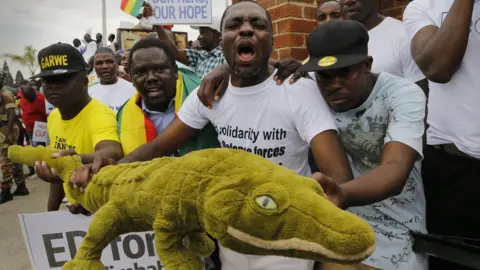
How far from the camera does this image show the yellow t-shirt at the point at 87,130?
2.58m

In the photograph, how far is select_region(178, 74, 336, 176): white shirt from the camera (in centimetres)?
191

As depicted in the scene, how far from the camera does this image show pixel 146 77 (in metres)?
2.62

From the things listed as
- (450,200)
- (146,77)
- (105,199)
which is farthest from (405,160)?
(146,77)

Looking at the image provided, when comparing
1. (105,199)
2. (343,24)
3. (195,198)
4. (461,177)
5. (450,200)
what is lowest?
(450,200)

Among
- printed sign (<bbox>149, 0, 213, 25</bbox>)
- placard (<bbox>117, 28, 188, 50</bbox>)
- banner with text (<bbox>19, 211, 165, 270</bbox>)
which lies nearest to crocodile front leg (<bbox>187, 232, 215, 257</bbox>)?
banner with text (<bbox>19, 211, 165, 270</bbox>)

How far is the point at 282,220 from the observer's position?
109cm

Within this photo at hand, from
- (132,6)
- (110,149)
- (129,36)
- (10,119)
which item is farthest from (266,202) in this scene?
(129,36)

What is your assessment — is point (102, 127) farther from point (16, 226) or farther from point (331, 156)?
point (16, 226)

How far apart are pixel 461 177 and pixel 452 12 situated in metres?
0.75

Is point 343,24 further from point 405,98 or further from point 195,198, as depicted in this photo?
point 195,198

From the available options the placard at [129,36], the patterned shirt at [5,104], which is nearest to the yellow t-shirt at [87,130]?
the patterned shirt at [5,104]

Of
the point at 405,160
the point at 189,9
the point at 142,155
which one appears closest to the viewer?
the point at 405,160

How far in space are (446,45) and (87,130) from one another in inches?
76.9

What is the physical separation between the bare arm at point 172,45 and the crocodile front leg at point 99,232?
2.55m
